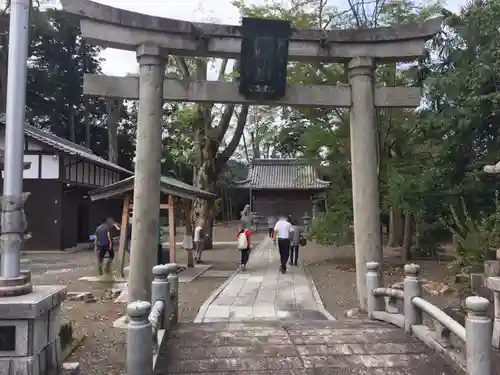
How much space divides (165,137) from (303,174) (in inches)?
454

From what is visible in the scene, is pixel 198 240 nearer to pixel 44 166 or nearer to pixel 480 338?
pixel 44 166

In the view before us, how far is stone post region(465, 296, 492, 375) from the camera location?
407 cm

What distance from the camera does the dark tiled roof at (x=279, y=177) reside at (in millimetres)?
39594

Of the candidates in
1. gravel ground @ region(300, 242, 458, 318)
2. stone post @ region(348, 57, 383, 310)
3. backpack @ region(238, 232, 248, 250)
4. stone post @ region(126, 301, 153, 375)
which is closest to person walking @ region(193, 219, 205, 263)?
backpack @ region(238, 232, 248, 250)

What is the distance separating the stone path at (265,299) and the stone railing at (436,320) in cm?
184

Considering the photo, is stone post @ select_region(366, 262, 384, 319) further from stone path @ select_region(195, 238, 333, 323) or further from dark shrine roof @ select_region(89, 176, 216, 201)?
dark shrine roof @ select_region(89, 176, 216, 201)

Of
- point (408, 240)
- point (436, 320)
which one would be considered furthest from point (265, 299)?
point (408, 240)

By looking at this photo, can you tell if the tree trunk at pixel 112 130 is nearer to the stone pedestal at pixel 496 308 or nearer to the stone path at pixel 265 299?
the stone path at pixel 265 299

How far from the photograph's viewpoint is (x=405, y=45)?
8.50 m

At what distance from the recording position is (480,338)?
13.4 feet

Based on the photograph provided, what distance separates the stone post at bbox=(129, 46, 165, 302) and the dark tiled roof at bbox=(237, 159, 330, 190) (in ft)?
98.8

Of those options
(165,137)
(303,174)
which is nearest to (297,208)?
(303,174)

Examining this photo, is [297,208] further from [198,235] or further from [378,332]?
[378,332]

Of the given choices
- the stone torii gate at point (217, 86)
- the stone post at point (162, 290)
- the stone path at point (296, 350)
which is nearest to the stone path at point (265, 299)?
the stone torii gate at point (217, 86)
